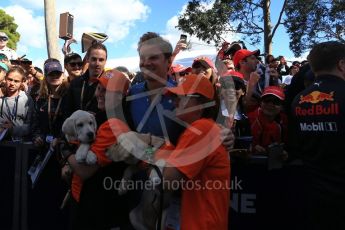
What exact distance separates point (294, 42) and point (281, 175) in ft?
62.3

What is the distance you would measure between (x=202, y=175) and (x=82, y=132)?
0.98m

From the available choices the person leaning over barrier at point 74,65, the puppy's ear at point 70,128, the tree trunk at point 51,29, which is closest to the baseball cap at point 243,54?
the person leaning over barrier at point 74,65

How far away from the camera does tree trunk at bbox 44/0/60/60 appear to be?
36.2 ft

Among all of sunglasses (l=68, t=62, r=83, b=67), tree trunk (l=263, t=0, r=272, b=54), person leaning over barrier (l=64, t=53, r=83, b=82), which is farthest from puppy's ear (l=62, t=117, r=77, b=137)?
tree trunk (l=263, t=0, r=272, b=54)

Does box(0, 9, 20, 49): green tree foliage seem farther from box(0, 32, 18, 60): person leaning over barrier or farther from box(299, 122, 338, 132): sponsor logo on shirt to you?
box(299, 122, 338, 132): sponsor logo on shirt

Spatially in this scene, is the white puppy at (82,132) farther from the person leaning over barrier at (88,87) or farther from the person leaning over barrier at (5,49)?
the person leaning over barrier at (5,49)

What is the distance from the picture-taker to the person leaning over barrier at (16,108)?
4.76 m

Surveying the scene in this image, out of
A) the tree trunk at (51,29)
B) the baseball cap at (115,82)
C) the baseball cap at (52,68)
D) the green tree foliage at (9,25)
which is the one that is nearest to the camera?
the baseball cap at (115,82)

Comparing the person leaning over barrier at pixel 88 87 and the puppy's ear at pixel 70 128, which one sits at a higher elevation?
the person leaning over barrier at pixel 88 87

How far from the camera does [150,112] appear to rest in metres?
2.83

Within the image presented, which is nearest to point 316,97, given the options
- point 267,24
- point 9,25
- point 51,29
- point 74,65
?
point 74,65

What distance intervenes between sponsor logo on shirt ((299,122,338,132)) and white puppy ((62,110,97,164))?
1.49 meters

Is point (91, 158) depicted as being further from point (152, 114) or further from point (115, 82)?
point (115, 82)

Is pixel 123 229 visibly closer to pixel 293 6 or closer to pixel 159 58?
pixel 159 58
